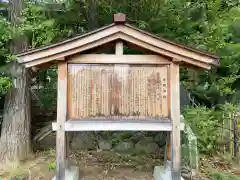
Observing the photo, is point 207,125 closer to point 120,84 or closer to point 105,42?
point 120,84

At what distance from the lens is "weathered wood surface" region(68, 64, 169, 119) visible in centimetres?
483

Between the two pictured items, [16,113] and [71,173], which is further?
[16,113]

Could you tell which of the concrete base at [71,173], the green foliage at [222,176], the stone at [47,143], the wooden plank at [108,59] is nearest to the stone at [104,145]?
the stone at [47,143]

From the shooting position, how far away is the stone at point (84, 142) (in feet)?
25.6

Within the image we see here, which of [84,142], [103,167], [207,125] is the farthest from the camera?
[84,142]

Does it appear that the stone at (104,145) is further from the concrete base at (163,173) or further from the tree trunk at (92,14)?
the tree trunk at (92,14)

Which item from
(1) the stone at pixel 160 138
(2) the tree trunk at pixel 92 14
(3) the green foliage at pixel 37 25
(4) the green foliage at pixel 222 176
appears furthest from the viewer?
(1) the stone at pixel 160 138

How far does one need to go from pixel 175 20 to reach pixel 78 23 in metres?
2.51

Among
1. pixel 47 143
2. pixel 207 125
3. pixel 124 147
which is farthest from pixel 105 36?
pixel 47 143

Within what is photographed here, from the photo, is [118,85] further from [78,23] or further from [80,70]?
[78,23]

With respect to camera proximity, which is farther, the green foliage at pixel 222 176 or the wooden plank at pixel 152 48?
the green foliage at pixel 222 176

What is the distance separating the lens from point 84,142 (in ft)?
25.7

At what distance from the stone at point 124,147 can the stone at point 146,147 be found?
0.16 meters

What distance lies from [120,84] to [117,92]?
15cm
